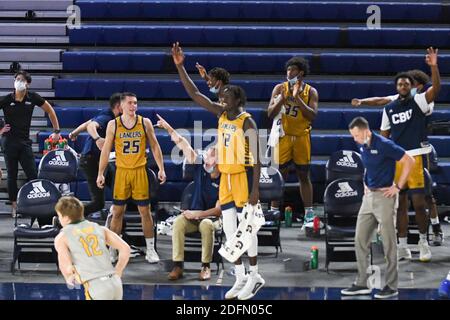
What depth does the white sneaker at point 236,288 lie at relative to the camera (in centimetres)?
743

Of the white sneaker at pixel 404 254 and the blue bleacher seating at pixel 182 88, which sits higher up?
the blue bleacher seating at pixel 182 88

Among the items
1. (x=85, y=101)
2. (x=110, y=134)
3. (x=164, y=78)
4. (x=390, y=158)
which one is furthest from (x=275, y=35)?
(x=390, y=158)

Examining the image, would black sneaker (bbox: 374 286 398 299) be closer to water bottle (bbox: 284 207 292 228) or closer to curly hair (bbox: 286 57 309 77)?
water bottle (bbox: 284 207 292 228)

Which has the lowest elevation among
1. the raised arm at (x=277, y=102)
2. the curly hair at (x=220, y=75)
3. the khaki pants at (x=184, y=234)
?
the khaki pants at (x=184, y=234)

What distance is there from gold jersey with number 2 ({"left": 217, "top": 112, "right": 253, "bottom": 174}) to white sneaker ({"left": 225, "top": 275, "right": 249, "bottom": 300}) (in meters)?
0.86

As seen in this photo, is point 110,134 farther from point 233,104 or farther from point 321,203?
point 321,203

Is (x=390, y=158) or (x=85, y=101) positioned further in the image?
(x=85, y=101)

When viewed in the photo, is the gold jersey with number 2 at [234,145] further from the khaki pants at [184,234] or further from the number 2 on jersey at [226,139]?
the khaki pants at [184,234]

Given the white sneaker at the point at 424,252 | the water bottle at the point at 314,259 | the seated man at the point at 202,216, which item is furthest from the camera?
the white sneaker at the point at 424,252

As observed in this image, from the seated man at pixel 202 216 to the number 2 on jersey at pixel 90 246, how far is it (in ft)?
7.35

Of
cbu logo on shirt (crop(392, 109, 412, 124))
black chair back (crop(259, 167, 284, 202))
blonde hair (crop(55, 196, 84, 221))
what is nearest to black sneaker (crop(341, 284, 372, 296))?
cbu logo on shirt (crop(392, 109, 412, 124))

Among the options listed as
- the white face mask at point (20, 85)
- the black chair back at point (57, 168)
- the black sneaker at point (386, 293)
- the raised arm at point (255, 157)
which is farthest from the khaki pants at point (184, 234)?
the white face mask at point (20, 85)

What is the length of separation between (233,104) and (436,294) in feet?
7.24
